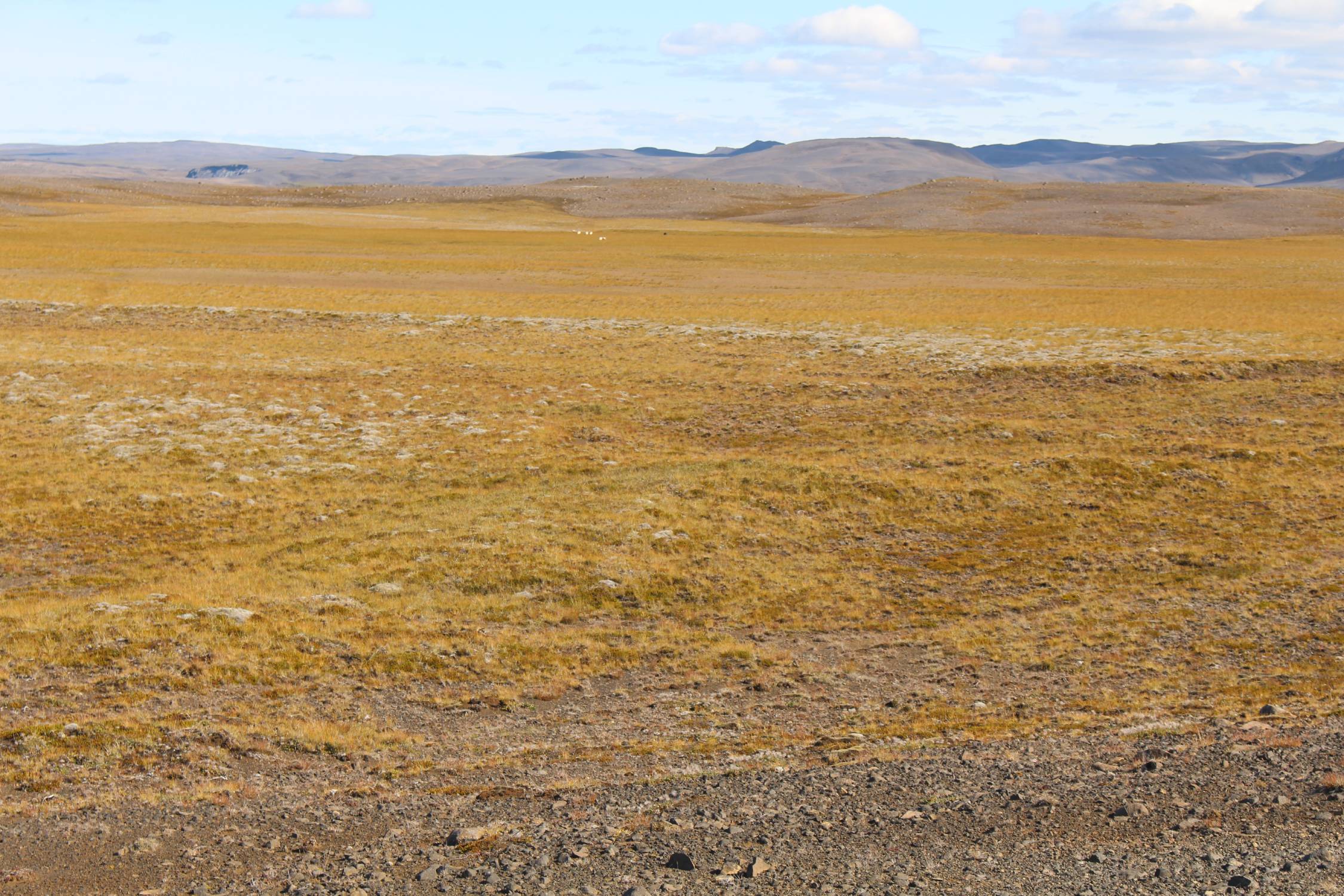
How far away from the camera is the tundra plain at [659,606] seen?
10.0 metres

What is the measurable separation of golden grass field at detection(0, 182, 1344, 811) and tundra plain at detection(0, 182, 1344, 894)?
0.36 ft

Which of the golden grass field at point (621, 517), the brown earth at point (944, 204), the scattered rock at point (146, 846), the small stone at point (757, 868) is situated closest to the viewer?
the small stone at point (757, 868)

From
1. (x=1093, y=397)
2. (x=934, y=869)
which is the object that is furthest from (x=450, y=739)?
(x=1093, y=397)

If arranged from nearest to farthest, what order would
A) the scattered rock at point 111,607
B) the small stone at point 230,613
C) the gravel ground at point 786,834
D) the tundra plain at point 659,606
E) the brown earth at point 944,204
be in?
the gravel ground at point 786,834, the tundra plain at point 659,606, the small stone at point 230,613, the scattered rock at point 111,607, the brown earth at point 944,204

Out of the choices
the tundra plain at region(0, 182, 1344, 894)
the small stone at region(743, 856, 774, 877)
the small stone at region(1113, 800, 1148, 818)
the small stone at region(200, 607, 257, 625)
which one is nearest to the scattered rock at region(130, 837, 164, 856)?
the tundra plain at region(0, 182, 1344, 894)

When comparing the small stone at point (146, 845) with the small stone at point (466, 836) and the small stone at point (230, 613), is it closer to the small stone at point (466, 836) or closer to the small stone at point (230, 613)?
the small stone at point (466, 836)

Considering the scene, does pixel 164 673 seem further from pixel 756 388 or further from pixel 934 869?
pixel 756 388

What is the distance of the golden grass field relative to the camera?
14.4m

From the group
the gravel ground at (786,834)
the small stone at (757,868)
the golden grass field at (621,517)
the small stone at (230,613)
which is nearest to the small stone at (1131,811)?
the gravel ground at (786,834)

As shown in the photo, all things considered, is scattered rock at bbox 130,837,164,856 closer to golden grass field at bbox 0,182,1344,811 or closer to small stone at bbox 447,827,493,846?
golden grass field at bbox 0,182,1344,811

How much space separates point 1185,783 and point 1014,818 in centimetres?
184

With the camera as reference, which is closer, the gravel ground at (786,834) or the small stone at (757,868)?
the gravel ground at (786,834)

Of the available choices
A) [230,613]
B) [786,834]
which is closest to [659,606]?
[230,613]

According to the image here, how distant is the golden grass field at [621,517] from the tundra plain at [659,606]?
109mm
